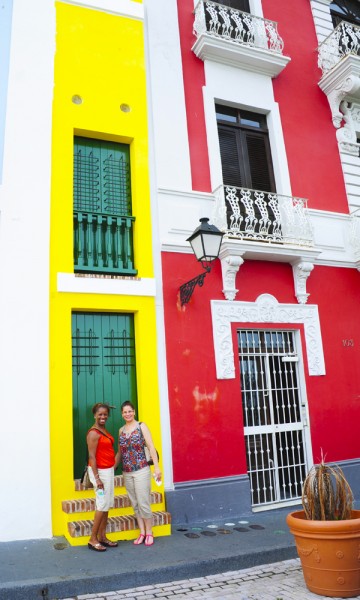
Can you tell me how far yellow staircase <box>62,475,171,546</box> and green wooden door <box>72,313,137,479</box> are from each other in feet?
1.53

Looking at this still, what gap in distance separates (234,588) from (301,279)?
16.4 ft

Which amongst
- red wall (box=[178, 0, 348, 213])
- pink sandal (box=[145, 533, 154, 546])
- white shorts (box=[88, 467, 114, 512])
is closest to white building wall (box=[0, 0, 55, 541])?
white shorts (box=[88, 467, 114, 512])

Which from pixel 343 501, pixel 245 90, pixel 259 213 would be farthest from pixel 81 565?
pixel 245 90

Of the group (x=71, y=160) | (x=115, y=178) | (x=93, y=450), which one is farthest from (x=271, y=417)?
(x=71, y=160)

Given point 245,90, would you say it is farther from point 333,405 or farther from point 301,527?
point 301,527

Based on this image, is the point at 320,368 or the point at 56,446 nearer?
the point at 56,446

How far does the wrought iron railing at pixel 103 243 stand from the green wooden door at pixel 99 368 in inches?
27.4

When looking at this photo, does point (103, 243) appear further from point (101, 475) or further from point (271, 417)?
point (271, 417)

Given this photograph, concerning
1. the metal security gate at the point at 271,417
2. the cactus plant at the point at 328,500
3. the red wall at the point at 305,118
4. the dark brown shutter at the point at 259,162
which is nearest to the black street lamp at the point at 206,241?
the metal security gate at the point at 271,417

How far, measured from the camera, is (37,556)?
5.23m

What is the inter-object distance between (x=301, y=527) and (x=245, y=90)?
7.34 m

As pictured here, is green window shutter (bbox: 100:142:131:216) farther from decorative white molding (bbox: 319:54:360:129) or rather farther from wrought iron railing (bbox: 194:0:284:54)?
decorative white molding (bbox: 319:54:360:129)

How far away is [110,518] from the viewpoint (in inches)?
237

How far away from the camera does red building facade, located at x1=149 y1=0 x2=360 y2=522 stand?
7262 mm
